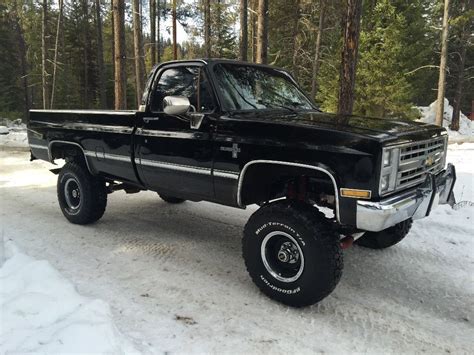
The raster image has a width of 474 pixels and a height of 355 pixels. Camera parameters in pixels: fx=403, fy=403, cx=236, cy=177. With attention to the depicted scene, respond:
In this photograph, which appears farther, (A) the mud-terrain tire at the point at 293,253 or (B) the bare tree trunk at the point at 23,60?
(B) the bare tree trunk at the point at 23,60

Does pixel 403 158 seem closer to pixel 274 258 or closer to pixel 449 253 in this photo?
pixel 274 258

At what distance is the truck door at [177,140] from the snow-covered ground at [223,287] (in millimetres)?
886

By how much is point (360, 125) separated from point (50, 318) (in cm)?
303

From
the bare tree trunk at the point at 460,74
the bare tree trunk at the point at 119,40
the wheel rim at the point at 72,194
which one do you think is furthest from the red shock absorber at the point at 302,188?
the bare tree trunk at the point at 460,74

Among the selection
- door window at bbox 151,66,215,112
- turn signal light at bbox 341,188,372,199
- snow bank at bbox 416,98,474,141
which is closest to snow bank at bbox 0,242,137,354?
turn signal light at bbox 341,188,372,199

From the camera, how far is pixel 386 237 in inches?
191

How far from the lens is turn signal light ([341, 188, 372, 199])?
123 inches

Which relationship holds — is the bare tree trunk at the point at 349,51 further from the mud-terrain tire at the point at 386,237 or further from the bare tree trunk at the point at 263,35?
the bare tree trunk at the point at 263,35

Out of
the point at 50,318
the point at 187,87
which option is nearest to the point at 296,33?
the point at 187,87

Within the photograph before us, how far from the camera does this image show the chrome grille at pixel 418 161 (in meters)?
3.35

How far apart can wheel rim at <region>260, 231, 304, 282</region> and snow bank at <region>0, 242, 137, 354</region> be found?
56.9 inches

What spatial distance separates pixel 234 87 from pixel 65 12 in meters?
35.0

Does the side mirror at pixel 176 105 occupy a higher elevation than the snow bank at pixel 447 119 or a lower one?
higher

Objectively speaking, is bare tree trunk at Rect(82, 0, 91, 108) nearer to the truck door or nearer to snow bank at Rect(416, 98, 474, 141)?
snow bank at Rect(416, 98, 474, 141)
